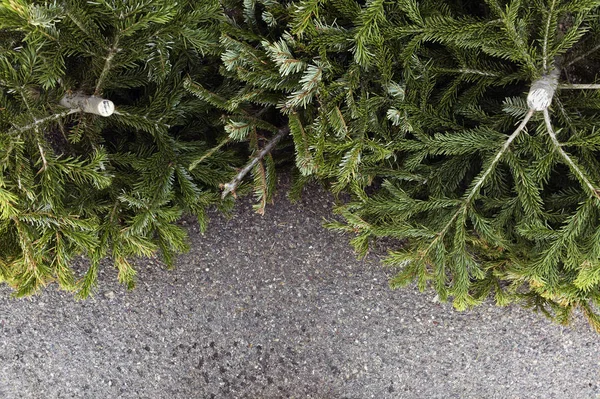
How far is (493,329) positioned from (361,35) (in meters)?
1.79

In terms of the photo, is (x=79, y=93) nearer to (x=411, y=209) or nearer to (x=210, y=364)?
(x=411, y=209)

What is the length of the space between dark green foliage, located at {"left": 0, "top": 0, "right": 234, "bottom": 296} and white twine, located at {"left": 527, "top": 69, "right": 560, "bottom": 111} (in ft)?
3.52

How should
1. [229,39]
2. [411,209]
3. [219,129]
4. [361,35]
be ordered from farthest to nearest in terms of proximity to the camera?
[219,129], [411,209], [229,39], [361,35]

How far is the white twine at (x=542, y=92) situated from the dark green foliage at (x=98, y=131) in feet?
3.52

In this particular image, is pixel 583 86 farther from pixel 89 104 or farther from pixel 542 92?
pixel 89 104

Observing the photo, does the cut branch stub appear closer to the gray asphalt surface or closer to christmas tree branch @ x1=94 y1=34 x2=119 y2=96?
christmas tree branch @ x1=94 y1=34 x2=119 y2=96

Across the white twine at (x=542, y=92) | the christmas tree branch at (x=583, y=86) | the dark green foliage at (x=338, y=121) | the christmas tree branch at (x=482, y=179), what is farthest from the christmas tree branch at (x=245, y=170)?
the christmas tree branch at (x=583, y=86)

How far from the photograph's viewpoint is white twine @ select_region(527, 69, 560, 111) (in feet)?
4.91

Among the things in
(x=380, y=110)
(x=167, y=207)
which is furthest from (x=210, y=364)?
(x=380, y=110)

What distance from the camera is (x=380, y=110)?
189 cm

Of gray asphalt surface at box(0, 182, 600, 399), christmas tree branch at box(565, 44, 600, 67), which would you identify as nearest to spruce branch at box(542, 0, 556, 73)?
christmas tree branch at box(565, 44, 600, 67)

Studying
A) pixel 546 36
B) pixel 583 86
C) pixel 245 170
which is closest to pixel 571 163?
pixel 583 86

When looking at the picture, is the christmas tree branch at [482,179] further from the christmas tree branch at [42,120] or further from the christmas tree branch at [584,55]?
the christmas tree branch at [42,120]

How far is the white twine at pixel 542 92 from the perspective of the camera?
58.9 inches
